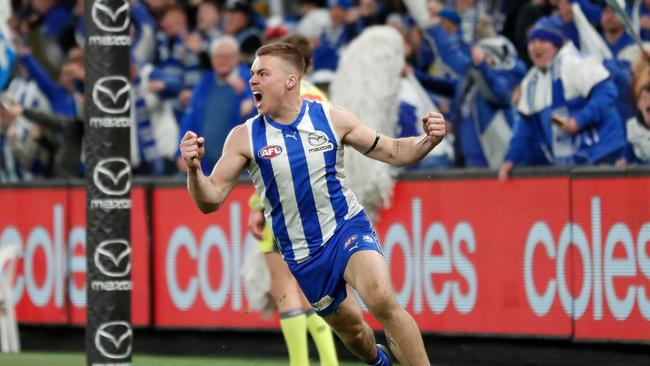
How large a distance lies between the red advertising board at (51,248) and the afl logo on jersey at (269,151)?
5.25 meters

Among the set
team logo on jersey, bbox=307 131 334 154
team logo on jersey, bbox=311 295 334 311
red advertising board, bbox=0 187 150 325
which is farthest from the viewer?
red advertising board, bbox=0 187 150 325

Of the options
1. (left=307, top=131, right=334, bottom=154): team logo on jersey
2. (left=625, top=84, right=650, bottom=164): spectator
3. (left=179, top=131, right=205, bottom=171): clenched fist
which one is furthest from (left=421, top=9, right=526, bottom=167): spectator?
(left=179, top=131, right=205, bottom=171): clenched fist

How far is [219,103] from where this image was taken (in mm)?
12836

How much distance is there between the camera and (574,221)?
34.2ft

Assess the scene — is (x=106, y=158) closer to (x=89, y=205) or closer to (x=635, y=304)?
(x=89, y=205)

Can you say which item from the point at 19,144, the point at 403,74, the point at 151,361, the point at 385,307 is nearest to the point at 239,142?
the point at 385,307

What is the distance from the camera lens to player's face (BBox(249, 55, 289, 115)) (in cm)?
A: 773

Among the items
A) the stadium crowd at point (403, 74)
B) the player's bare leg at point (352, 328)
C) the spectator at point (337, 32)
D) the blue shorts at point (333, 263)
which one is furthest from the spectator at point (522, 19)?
the blue shorts at point (333, 263)

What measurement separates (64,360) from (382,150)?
5454 mm

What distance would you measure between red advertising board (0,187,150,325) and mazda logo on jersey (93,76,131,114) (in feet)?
24.3

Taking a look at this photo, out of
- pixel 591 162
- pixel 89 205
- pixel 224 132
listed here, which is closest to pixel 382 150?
pixel 89 205

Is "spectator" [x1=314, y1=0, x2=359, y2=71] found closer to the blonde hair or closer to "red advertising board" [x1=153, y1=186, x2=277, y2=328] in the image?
"red advertising board" [x1=153, y1=186, x2=277, y2=328]

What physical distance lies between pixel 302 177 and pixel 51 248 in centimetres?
611

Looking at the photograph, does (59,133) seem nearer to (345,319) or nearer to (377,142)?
(345,319)
